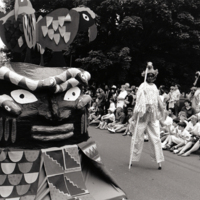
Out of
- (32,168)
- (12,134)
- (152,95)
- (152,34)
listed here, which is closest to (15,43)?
(12,134)

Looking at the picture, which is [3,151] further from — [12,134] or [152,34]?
[152,34]

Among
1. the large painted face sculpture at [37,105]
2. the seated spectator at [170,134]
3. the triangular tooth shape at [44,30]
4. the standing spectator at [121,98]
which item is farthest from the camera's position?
the standing spectator at [121,98]

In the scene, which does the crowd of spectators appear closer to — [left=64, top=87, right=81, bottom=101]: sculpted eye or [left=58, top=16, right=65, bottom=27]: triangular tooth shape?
[left=64, top=87, right=81, bottom=101]: sculpted eye

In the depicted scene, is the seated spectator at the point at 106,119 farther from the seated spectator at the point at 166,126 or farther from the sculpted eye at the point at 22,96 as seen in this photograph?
the sculpted eye at the point at 22,96

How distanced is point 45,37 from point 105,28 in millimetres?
14184

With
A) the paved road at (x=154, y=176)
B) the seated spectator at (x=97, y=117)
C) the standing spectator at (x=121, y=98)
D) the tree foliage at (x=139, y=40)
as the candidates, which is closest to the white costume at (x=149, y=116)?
the paved road at (x=154, y=176)

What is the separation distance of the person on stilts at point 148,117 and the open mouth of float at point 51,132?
7.97 feet

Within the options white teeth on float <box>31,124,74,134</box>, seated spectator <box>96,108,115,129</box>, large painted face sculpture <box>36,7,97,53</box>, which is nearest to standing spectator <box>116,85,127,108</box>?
seated spectator <box>96,108,115,129</box>

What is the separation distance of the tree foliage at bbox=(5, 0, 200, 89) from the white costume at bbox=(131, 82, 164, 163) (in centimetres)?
1037

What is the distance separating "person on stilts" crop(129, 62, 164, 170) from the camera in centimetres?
653

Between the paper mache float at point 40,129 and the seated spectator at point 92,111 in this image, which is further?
the seated spectator at point 92,111

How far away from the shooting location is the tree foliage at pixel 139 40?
17.3 meters

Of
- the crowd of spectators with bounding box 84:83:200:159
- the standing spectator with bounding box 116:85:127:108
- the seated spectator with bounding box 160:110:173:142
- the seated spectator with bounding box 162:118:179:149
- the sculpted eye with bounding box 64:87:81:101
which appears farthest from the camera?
the standing spectator with bounding box 116:85:127:108

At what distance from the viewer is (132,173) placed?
628 cm
